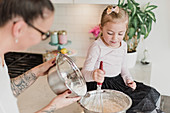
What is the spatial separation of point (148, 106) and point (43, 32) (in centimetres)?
77

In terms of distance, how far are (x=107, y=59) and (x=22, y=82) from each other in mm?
578

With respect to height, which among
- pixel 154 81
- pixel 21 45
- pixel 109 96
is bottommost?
pixel 154 81

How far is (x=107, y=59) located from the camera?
1461mm

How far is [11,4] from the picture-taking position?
70 cm

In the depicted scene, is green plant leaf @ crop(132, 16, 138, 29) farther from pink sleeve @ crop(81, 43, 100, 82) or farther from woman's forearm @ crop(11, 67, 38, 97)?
woman's forearm @ crop(11, 67, 38, 97)

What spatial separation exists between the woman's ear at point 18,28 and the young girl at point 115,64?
1.72 feet

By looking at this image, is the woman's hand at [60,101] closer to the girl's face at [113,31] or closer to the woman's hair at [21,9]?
the woman's hair at [21,9]

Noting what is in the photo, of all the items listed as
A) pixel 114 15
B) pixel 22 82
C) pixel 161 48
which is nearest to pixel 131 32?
pixel 161 48

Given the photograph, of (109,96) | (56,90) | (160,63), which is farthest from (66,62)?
(160,63)

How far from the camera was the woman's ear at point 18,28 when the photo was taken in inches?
27.9

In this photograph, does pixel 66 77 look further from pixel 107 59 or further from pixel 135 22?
pixel 135 22

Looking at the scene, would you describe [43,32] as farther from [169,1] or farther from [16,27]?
[169,1]

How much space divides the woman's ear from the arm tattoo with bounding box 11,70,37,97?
526mm

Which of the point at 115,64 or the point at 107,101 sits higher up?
the point at 115,64
